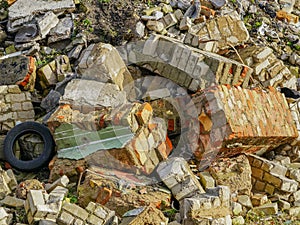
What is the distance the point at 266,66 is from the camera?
9.10 metres

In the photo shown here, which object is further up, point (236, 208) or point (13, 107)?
point (236, 208)

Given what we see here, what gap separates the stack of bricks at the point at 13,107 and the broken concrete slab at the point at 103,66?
3.03ft

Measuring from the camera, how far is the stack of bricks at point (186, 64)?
807cm

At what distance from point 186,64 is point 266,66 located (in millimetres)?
1660

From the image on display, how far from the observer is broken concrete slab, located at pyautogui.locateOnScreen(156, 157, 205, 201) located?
696 cm

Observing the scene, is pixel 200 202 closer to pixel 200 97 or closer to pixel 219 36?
pixel 200 97

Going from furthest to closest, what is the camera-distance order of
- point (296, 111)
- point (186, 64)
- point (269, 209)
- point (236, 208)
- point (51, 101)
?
1. point (296, 111)
2. point (51, 101)
3. point (186, 64)
4. point (269, 209)
5. point (236, 208)

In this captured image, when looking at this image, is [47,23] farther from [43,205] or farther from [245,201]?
[245,201]

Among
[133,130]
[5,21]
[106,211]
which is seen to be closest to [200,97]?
[133,130]

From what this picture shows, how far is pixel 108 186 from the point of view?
268 inches

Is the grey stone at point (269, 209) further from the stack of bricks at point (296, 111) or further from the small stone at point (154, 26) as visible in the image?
the small stone at point (154, 26)

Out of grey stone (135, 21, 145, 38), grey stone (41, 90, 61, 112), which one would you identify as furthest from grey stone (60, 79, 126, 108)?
grey stone (135, 21, 145, 38)

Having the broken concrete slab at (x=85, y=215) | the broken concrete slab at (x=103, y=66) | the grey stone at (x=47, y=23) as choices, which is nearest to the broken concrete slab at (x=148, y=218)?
the broken concrete slab at (x=85, y=215)

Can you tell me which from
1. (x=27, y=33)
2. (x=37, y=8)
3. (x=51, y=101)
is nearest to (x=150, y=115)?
(x=51, y=101)
